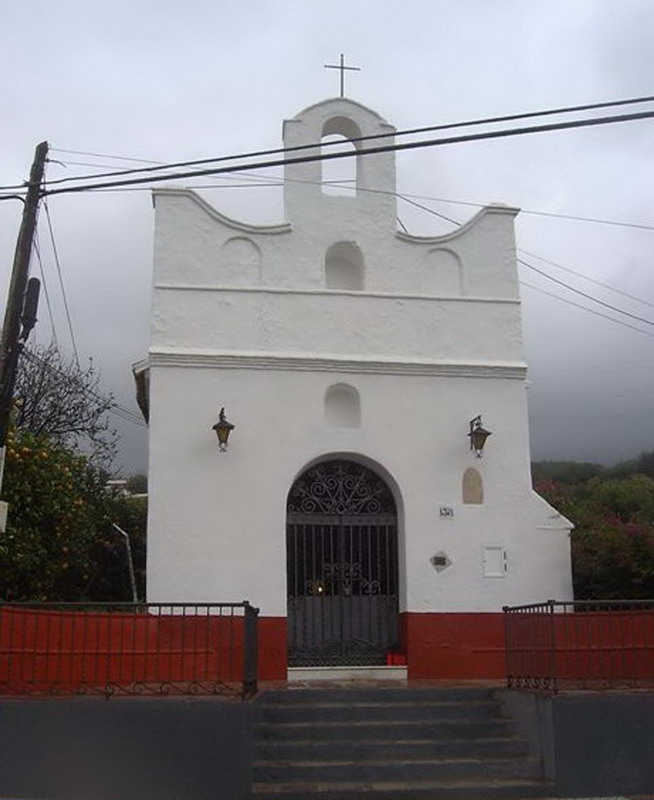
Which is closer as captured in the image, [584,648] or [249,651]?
[249,651]

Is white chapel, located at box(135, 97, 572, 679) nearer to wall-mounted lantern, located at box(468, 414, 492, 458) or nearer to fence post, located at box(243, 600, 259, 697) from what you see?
wall-mounted lantern, located at box(468, 414, 492, 458)

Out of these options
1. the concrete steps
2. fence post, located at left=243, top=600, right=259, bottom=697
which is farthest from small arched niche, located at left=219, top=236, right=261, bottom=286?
the concrete steps

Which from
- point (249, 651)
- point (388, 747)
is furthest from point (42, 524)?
point (388, 747)

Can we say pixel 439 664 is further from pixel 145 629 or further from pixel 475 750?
pixel 145 629

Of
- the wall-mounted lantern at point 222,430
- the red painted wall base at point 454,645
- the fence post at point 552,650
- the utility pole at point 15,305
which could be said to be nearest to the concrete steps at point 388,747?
the fence post at point 552,650

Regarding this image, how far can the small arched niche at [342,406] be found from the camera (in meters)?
15.0

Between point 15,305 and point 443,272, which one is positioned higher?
point 443,272

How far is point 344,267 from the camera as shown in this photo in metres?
16.1

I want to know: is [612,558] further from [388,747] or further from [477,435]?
[388,747]

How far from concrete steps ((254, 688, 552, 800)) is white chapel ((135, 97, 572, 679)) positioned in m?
2.02

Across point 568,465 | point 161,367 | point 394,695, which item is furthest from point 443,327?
point 568,465

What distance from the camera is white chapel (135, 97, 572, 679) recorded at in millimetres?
14289

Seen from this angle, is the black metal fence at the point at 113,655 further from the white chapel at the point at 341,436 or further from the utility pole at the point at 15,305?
the white chapel at the point at 341,436

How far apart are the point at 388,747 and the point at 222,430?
485cm
